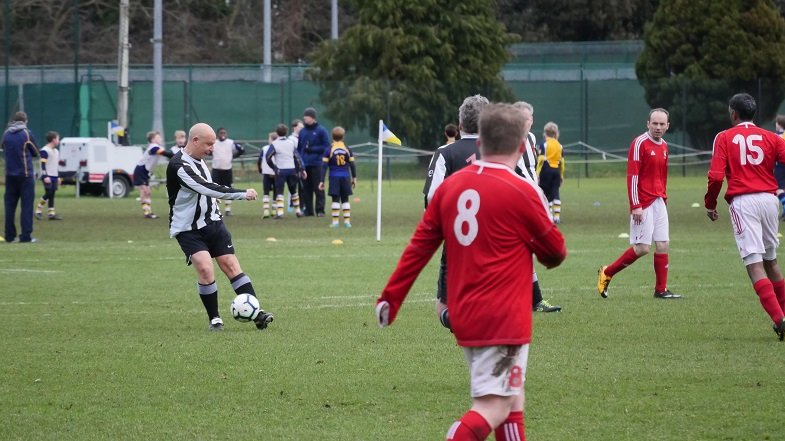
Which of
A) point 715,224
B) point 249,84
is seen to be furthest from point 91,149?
point 715,224

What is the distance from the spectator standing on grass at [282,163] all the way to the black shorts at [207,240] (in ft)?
50.8

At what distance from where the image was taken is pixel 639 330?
1102 centimetres

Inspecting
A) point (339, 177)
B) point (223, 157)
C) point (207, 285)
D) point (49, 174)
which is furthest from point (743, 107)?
point (49, 174)

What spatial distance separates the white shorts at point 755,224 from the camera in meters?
10.5

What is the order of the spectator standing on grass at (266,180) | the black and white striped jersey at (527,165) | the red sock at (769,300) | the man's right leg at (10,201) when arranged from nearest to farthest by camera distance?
the black and white striped jersey at (527,165) < the red sock at (769,300) < the man's right leg at (10,201) < the spectator standing on grass at (266,180)

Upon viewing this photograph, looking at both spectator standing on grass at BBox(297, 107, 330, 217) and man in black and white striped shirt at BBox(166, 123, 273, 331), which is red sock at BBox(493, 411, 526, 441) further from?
spectator standing on grass at BBox(297, 107, 330, 217)

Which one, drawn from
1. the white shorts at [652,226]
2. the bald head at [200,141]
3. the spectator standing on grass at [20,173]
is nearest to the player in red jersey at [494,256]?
the bald head at [200,141]

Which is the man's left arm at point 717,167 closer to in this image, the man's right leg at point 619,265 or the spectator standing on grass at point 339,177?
the man's right leg at point 619,265

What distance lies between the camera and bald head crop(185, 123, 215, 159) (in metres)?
11.1

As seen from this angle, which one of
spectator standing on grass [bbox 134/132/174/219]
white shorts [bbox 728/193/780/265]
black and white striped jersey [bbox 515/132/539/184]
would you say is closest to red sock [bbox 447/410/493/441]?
black and white striped jersey [bbox 515/132/539/184]

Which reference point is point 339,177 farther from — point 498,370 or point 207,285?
point 498,370

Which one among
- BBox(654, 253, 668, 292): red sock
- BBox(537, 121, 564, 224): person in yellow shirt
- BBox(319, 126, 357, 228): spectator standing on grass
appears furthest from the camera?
BBox(537, 121, 564, 224): person in yellow shirt

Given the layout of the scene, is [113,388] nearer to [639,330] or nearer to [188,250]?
[188,250]

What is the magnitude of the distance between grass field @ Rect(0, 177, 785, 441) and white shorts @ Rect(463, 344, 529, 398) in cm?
147
